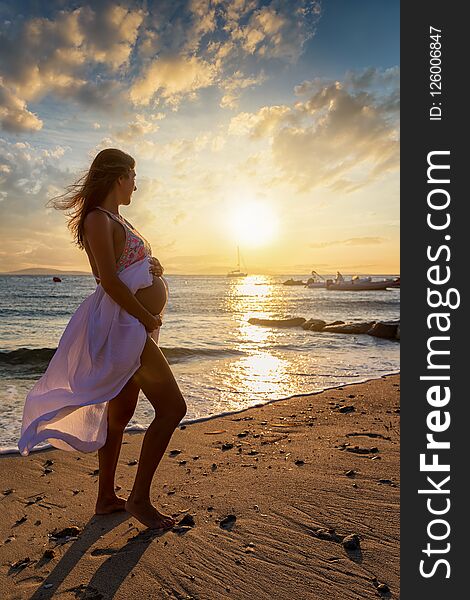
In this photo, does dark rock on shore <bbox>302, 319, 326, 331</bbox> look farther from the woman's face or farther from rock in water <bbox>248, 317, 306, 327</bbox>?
the woman's face

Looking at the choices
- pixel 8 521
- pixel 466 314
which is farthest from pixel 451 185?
pixel 8 521

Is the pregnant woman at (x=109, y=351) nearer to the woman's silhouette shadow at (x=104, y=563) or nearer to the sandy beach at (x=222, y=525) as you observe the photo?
the woman's silhouette shadow at (x=104, y=563)

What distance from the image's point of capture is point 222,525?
3.15m

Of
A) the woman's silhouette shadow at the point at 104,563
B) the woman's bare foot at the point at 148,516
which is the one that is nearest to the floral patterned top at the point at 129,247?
the woman's bare foot at the point at 148,516

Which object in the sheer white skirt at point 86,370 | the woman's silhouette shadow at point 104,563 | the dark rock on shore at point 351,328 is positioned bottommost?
the woman's silhouette shadow at point 104,563

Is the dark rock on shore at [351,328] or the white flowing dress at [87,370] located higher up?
the white flowing dress at [87,370]

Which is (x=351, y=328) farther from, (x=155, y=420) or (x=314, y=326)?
(x=155, y=420)

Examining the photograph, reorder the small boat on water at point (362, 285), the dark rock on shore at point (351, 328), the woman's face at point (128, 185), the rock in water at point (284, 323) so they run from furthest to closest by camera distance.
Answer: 1. the small boat on water at point (362, 285)
2. the rock in water at point (284, 323)
3. the dark rock on shore at point (351, 328)
4. the woman's face at point (128, 185)

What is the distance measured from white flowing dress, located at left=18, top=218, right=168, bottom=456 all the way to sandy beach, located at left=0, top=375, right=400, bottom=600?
0.65m

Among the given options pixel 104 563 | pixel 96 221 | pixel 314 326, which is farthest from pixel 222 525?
pixel 314 326

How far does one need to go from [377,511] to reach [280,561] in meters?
0.86

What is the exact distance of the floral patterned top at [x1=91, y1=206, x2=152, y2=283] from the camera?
320 cm

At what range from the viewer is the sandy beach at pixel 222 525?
254 cm

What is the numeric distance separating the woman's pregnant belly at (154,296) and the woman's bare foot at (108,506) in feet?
4.55
